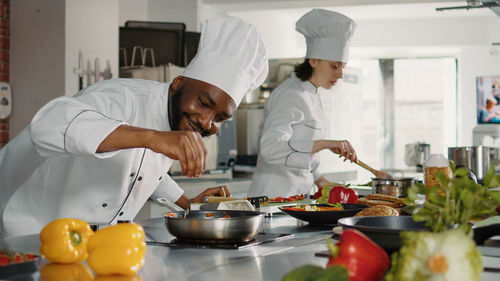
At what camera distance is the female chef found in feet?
10.2

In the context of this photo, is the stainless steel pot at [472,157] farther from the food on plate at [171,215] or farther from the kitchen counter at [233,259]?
the food on plate at [171,215]

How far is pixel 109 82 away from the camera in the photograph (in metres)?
1.98

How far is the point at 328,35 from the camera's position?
11.1 ft

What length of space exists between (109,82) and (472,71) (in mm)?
7326

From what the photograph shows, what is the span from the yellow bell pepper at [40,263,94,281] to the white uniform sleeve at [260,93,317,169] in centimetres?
195

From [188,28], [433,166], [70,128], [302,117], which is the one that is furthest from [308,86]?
[188,28]

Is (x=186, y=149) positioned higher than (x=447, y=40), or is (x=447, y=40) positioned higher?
(x=447, y=40)

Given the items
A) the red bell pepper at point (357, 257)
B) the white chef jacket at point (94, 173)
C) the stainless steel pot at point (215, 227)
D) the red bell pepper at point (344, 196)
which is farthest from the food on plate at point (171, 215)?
the red bell pepper at point (344, 196)

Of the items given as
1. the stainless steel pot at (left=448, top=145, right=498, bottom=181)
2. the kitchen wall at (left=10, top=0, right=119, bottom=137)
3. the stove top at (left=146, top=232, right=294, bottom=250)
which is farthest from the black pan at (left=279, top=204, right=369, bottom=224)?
the kitchen wall at (left=10, top=0, right=119, bottom=137)

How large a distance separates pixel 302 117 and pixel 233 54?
1322 mm

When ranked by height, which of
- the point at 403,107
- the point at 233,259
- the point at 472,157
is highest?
the point at 403,107

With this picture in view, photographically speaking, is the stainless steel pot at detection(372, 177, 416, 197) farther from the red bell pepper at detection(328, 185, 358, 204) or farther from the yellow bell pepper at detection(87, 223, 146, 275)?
the yellow bell pepper at detection(87, 223, 146, 275)

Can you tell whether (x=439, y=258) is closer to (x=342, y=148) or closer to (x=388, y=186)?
(x=388, y=186)

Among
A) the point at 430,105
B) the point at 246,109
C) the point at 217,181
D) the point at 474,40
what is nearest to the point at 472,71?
the point at 474,40
